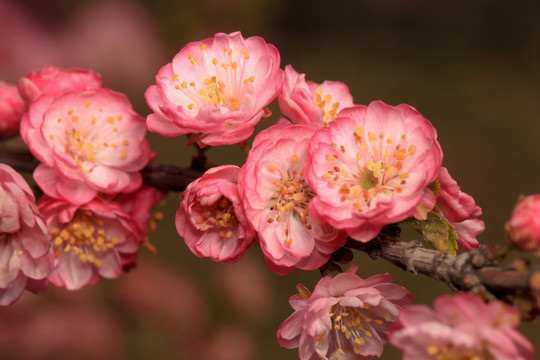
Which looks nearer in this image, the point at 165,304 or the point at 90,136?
the point at 90,136

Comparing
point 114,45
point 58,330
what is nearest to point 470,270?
point 58,330

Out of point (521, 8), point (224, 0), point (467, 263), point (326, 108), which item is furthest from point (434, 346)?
point (521, 8)

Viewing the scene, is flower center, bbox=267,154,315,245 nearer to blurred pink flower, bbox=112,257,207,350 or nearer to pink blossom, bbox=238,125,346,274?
pink blossom, bbox=238,125,346,274

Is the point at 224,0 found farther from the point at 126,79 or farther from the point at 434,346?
the point at 434,346

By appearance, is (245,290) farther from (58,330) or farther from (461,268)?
(461,268)

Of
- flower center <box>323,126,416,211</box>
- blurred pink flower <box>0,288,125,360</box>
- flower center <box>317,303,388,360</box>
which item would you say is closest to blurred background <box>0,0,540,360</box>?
blurred pink flower <box>0,288,125,360</box>

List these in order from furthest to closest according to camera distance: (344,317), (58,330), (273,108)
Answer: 1. (273,108)
2. (58,330)
3. (344,317)

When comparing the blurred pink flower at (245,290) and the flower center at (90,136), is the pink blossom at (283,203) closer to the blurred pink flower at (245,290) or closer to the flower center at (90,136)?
the flower center at (90,136)
